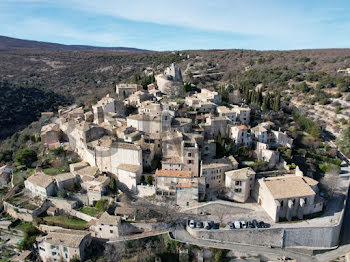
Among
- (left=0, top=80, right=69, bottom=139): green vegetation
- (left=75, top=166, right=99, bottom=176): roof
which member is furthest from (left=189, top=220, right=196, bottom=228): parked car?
(left=0, top=80, right=69, bottom=139): green vegetation

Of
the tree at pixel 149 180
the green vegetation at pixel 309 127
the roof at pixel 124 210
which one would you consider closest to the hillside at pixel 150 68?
the green vegetation at pixel 309 127

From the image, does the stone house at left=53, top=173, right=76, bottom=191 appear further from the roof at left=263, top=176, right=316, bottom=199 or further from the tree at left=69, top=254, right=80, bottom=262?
the roof at left=263, top=176, right=316, bottom=199

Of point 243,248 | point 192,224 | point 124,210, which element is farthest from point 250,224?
point 124,210

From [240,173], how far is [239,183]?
3.61 ft

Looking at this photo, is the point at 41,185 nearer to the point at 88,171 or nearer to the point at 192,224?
the point at 88,171

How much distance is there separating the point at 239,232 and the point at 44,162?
27.3 m

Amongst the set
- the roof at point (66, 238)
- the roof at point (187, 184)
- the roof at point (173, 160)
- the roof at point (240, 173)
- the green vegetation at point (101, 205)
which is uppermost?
the roof at point (173, 160)

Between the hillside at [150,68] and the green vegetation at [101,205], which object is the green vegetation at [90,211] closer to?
the green vegetation at [101,205]

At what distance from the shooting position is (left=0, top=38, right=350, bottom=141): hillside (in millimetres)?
74875

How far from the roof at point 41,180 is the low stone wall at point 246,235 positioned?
1711 centimetres

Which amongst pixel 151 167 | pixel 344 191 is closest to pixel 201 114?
pixel 151 167

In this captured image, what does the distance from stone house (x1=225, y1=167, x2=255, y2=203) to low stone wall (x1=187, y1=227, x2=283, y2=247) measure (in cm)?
412

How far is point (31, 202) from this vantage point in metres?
32.3

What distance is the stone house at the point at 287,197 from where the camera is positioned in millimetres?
28547
